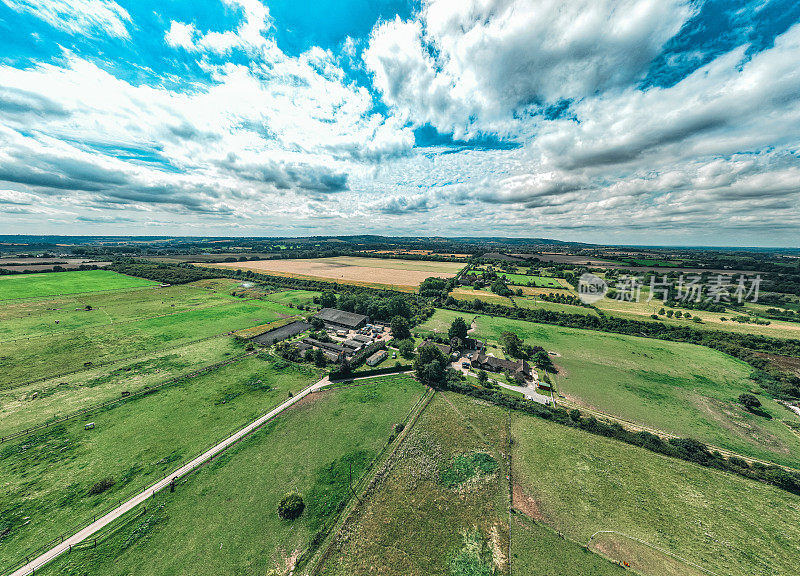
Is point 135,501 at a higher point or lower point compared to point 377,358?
lower

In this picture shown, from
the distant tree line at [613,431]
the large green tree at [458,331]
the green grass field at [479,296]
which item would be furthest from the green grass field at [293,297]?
the distant tree line at [613,431]

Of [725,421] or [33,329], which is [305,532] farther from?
[33,329]

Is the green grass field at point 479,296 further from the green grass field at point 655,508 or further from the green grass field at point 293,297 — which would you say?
the green grass field at point 655,508

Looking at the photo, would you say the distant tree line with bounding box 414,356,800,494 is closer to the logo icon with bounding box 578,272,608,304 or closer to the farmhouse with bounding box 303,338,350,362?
the farmhouse with bounding box 303,338,350,362

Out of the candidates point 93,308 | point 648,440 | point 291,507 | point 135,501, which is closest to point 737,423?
point 648,440

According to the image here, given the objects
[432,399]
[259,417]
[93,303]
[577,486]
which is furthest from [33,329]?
[577,486]

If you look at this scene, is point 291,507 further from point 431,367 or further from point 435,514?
point 431,367

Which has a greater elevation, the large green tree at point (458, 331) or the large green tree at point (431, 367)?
the large green tree at point (458, 331)
